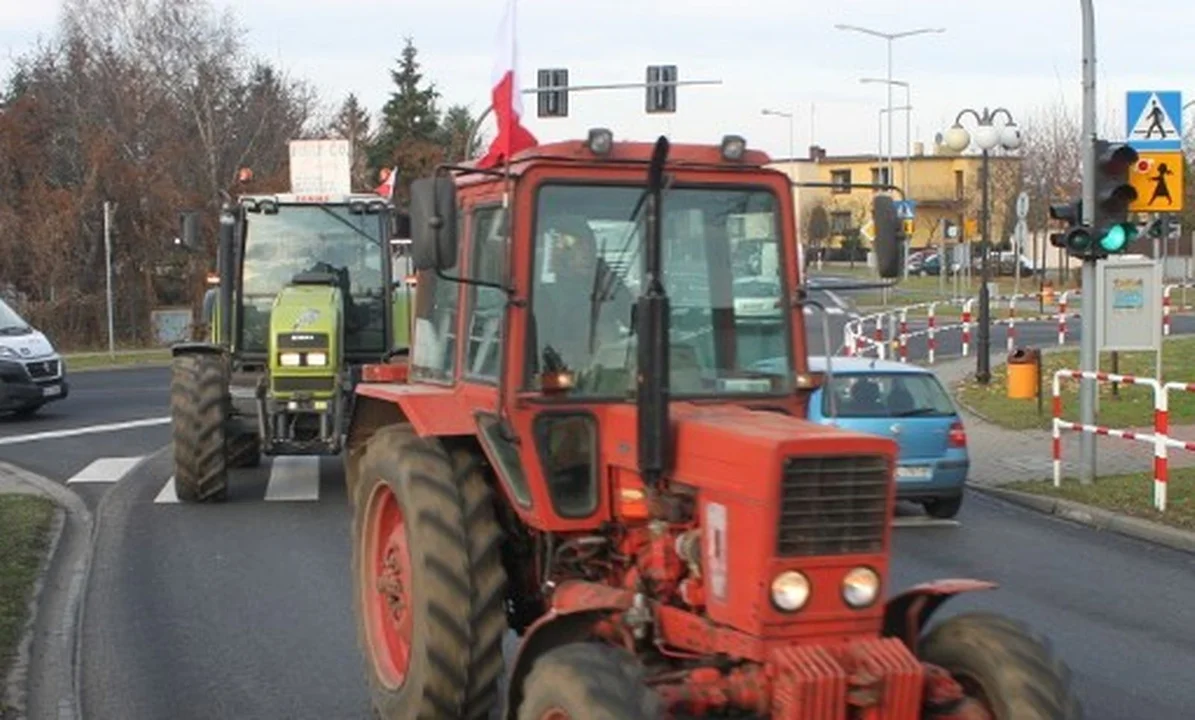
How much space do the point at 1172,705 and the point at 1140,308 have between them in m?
9.64

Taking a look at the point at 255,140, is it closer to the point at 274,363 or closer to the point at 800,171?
the point at 274,363

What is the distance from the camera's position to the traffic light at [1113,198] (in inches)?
631

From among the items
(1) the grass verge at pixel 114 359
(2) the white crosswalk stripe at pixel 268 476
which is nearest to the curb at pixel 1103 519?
(2) the white crosswalk stripe at pixel 268 476

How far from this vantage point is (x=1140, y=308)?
56.5 ft

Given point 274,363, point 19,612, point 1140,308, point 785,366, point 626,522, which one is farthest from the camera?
point 1140,308

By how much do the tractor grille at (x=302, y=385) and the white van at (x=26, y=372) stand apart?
9.82m

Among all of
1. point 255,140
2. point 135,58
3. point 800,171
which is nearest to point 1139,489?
point 800,171

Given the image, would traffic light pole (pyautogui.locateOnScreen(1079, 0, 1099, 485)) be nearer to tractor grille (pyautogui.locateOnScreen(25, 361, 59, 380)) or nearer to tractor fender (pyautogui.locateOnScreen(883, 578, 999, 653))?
tractor fender (pyautogui.locateOnScreen(883, 578, 999, 653))

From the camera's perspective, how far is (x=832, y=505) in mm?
5680

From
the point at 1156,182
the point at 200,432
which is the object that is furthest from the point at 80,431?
the point at 1156,182

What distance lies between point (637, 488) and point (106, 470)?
525 inches

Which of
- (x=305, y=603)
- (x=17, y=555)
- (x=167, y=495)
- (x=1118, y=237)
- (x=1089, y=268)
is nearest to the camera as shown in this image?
(x=305, y=603)

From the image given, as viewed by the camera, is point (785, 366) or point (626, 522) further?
point (785, 366)

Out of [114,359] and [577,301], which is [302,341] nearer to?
[577,301]
